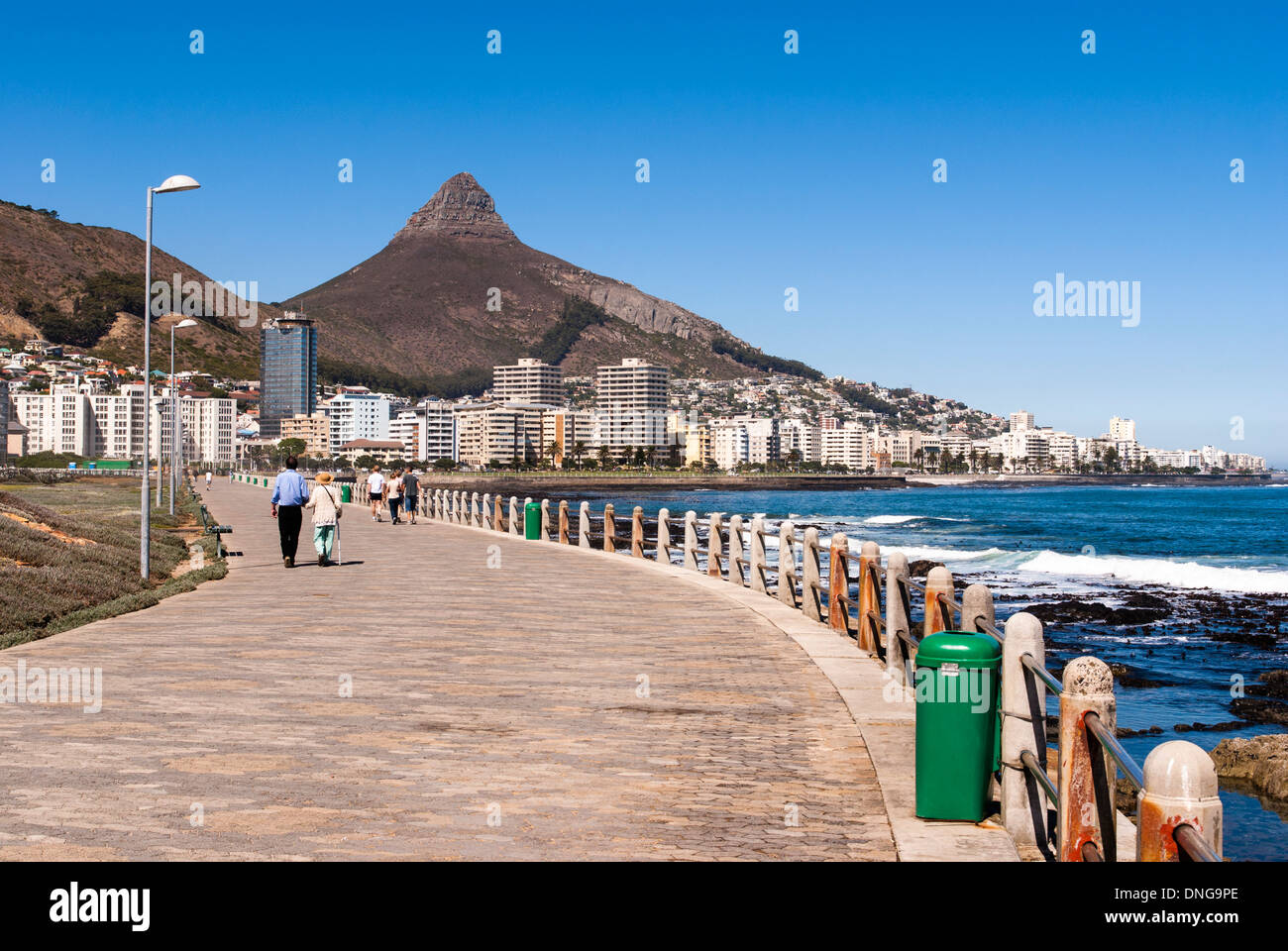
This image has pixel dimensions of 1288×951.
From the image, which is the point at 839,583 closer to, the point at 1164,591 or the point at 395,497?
the point at 1164,591

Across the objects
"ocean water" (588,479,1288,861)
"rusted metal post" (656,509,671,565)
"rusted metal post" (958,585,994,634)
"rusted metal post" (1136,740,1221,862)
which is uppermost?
"rusted metal post" (958,585,994,634)

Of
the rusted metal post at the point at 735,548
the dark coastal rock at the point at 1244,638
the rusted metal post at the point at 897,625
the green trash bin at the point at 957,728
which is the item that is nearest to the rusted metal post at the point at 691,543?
the rusted metal post at the point at 735,548

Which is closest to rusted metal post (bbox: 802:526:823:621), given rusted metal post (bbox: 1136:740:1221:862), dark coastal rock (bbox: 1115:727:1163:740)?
dark coastal rock (bbox: 1115:727:1163:740)

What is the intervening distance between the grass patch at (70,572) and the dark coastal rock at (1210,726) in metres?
12.1

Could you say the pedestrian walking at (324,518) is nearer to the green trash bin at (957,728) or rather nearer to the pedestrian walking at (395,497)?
the green trash bin at (957,728)

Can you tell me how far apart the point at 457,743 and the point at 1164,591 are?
1162 inches

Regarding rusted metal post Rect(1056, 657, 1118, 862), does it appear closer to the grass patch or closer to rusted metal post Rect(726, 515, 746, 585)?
the grass patch

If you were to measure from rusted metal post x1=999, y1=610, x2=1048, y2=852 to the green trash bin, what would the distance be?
0.32ft

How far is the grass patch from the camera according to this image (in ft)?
43.4

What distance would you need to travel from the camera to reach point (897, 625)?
10.2 m
